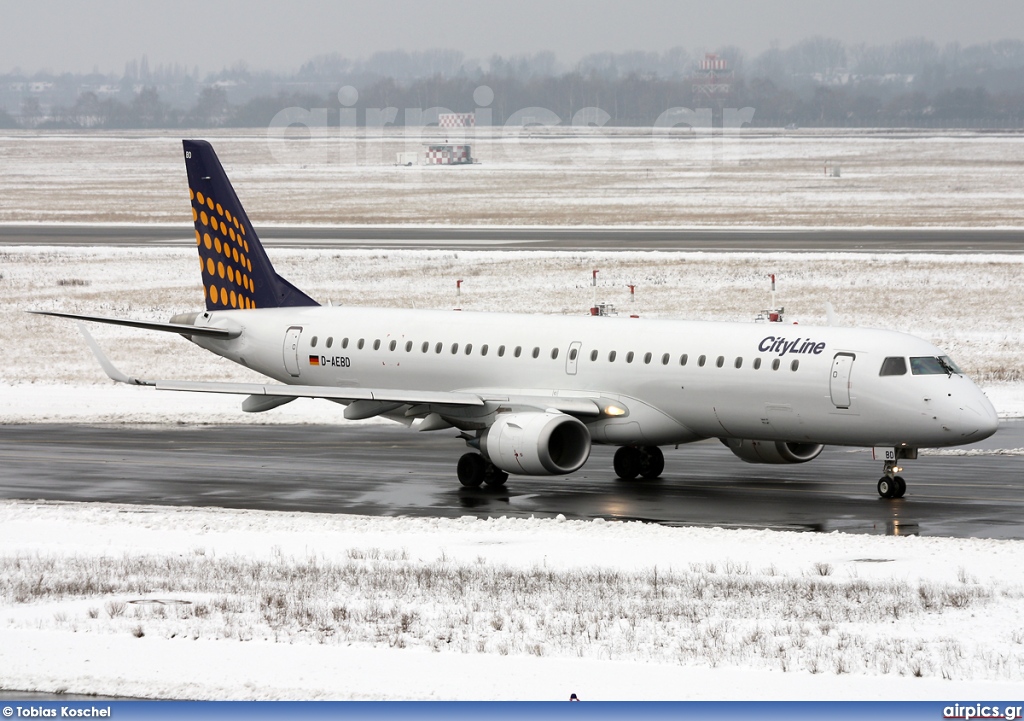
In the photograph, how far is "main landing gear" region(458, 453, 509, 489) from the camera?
106 feet

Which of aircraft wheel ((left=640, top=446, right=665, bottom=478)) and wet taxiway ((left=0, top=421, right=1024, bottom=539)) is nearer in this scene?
wet taxiway ((left=0, top=421, right=1024, bottom=539))

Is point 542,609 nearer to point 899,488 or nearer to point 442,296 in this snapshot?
point 899,488

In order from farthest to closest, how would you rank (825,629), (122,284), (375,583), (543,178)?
1. (543,178)
2. (122,284)
3. (375,583)
4. (825,629)

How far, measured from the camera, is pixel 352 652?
56.4 ft

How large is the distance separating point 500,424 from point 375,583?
33.1 feet

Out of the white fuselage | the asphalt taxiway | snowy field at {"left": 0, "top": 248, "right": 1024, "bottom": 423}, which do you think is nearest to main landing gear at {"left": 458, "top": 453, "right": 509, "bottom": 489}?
the white fuselage

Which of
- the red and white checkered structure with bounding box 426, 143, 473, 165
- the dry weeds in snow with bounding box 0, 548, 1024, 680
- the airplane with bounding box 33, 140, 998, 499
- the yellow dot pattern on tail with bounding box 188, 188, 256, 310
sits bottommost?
the dry weeds in snow with bounding box 0, 548, 1024, 680

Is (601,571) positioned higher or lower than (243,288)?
lower

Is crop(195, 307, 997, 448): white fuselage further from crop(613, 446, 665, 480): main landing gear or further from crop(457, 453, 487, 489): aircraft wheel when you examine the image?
crop(457, 453, 487, 489): aircraft wheel

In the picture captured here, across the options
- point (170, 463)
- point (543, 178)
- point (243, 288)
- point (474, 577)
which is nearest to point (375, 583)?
point (474, 577)

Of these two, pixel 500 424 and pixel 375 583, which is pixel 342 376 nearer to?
pixel 500 424

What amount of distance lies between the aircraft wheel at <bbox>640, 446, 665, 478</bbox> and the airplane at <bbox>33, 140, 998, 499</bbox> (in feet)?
0.07

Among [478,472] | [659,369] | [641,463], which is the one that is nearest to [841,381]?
[659,369]

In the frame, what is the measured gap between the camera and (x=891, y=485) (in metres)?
30.0
